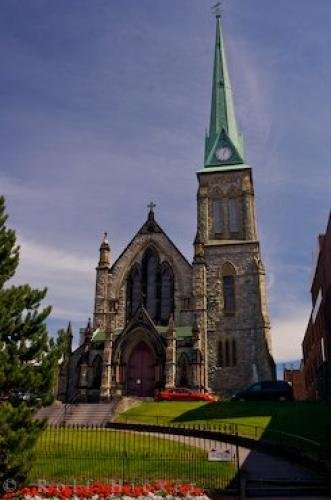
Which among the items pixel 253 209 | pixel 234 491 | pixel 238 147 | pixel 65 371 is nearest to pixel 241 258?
pixel 253 209

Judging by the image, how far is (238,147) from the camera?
5259 centimetres

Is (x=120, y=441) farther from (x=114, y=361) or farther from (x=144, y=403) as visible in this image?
(x=114, y=361)

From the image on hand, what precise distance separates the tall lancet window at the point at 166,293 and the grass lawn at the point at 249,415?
1053 centimetres

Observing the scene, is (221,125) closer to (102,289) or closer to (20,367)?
(102,289)

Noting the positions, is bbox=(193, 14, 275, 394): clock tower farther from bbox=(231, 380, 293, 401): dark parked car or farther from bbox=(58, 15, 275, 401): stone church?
bbox=(231, 380, 293, 401): dark parked car

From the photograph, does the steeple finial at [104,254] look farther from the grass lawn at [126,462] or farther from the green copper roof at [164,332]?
the grass lawn at [126,462]

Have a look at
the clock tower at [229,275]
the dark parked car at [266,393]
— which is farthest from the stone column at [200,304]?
the dark parked car at [266,393]

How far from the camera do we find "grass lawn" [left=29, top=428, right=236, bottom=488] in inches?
650

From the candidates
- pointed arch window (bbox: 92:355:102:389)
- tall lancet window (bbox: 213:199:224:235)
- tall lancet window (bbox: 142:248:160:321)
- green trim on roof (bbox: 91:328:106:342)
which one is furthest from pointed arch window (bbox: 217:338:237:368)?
tall lancet window (bbox: 213:199:224:235)

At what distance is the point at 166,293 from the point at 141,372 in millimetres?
6998

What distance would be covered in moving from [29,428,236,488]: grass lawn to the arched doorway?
1744 cm

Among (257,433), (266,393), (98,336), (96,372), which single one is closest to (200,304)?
(98,336)

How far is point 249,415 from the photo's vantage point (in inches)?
1057

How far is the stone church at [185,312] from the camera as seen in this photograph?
127ft
